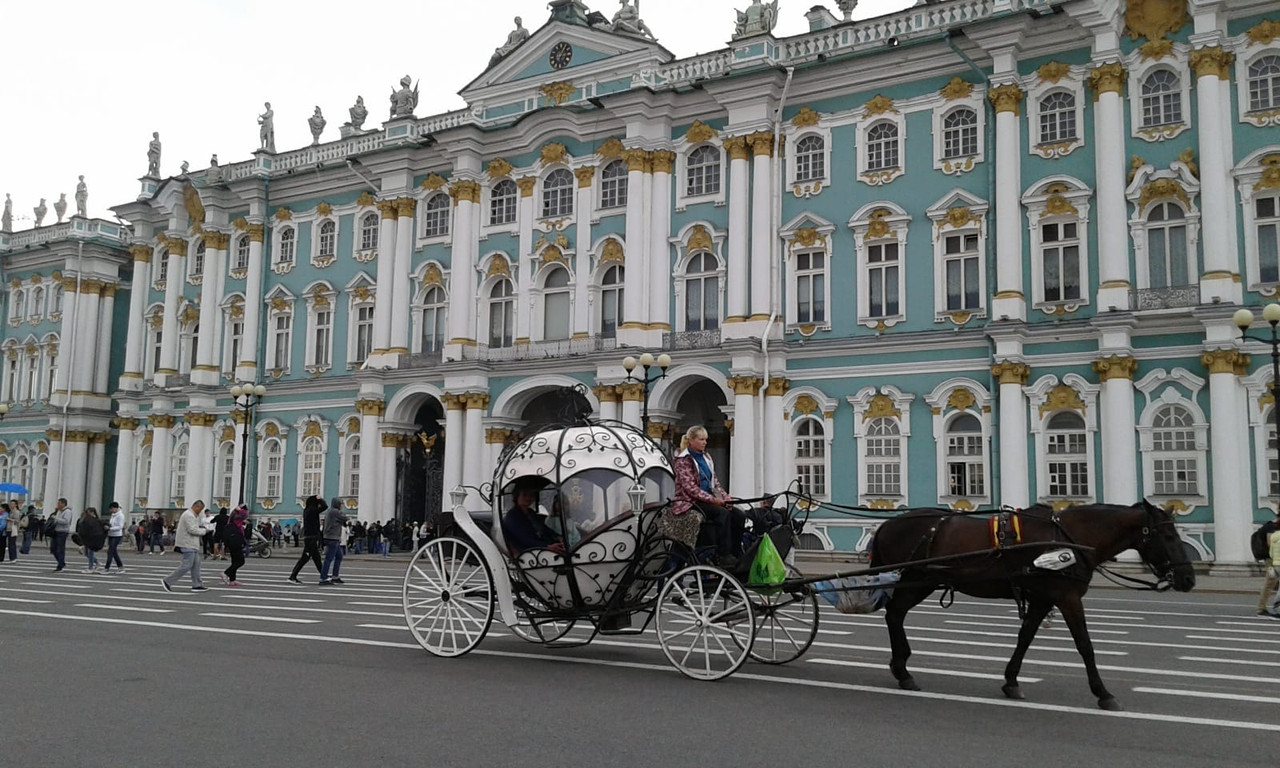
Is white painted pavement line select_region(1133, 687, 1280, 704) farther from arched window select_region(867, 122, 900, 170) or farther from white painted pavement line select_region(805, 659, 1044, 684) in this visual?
arched window select_region(867, 122, 900, 170)

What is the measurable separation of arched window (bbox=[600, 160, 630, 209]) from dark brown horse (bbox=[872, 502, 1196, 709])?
2642 cm

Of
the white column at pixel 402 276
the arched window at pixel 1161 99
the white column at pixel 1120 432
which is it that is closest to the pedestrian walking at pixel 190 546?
the white column at pixel 402 276

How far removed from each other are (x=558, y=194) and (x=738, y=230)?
7148 millimetres

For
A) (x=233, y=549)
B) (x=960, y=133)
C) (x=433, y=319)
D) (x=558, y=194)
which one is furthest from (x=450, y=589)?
(x=433, y=319)

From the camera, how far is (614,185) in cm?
3550

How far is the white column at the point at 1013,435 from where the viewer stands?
90.8 ft

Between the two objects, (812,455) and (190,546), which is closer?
(190,546)

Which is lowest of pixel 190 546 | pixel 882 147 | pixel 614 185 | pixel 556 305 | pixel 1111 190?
pixel 190 546

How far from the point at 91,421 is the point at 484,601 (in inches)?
1794

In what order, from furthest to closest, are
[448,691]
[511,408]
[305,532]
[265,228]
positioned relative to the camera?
1. [265,228]
2. [511,408]
3. [305,532]
4. [448,691]

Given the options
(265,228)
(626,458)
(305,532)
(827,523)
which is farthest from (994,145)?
(265,228)

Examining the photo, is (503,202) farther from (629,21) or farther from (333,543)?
(333,543)

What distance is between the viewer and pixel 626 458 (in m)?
11.3

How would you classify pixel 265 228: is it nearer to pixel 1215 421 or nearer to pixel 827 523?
pixel 827 523
